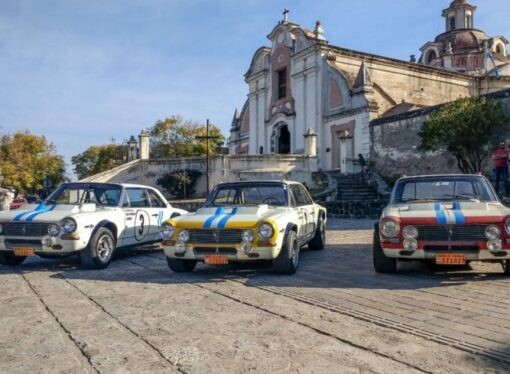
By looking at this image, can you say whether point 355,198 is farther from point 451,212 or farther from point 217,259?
point 217,259

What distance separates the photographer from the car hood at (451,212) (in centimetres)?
639

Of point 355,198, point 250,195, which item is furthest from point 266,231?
point 355,198

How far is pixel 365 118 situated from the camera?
89.1 ft

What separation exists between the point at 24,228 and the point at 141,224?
2.26 m

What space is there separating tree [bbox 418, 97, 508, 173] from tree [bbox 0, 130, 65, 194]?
135 ft

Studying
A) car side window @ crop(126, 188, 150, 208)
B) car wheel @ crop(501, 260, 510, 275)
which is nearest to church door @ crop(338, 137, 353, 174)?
car side window @ crop(126, 188, 150, 208)

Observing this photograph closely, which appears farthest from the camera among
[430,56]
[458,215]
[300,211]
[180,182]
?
[430,56]

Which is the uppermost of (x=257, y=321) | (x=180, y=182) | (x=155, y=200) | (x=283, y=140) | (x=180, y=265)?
(x=283, y=140)

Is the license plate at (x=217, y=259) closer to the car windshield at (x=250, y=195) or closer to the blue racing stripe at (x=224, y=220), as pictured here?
the blue racing stripe at (x=224, y=220)

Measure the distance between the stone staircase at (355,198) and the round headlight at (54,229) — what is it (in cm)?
1348

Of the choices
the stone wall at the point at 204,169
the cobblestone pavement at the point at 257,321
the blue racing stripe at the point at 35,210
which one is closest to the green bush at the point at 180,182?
the stone wall at the point at 204,169

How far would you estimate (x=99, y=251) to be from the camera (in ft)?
26.9

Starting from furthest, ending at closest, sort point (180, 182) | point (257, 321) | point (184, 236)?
1. point (180, 182)
2. point (184, 236)
3. point (257, 321)

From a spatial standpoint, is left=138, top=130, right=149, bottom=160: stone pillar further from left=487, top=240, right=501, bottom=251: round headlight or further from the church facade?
left=487, top=240, right=501, bottom=251: round headlight
